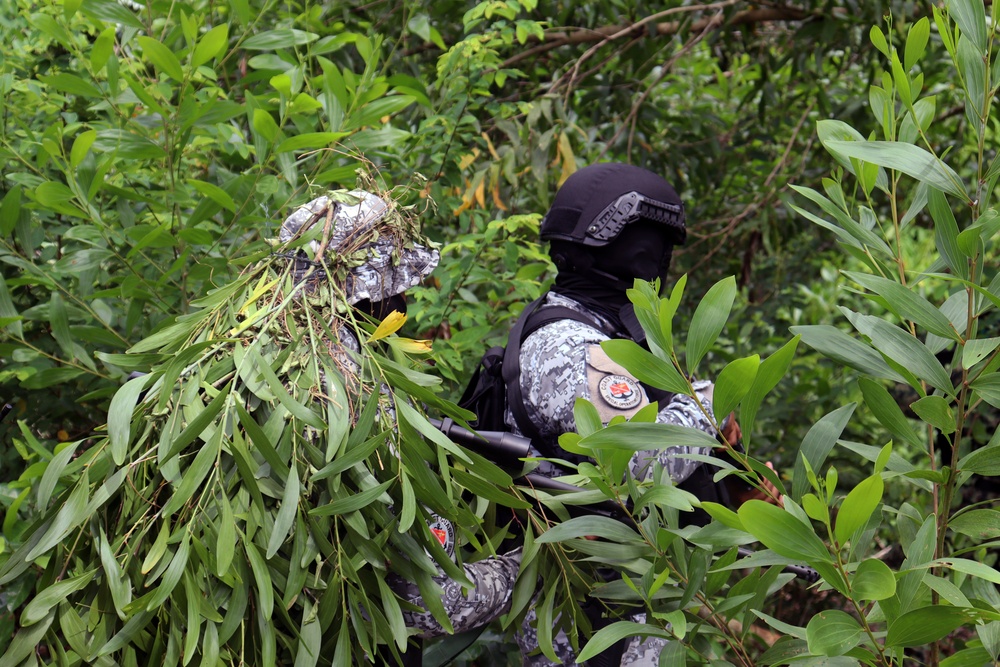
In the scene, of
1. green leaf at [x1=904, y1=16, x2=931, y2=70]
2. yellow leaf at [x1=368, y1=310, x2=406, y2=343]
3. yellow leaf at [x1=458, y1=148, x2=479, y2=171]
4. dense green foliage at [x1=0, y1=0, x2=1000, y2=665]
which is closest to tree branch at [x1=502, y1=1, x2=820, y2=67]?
dense green foliage at [x1=0, y1=0, x2=1000, y2=665]

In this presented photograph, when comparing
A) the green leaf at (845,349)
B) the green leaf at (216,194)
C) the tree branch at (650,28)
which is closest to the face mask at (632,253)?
the green leaf at (216,194)

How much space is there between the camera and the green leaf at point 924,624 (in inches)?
42.0

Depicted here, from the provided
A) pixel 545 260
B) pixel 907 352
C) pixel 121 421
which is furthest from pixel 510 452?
pixel 545 260

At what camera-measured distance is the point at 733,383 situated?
1.18 meters

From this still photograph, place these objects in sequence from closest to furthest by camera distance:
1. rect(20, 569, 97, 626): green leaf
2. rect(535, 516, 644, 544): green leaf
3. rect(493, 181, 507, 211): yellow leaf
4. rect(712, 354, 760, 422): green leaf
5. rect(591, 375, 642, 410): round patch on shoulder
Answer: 1. rect(712, 354, 760, 422): green leaf
2. rect(535, 516, 644, 544): green leaf
3. rect(20, 569, 97, 626): green leaf
4. rect(591, 375, 642, 410): round patch on shoulder
5. rect(493, 181, 507, 211): yellow leaf

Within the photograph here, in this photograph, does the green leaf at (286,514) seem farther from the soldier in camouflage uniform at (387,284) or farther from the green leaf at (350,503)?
the soldier in camouflage uniform at (387,284)

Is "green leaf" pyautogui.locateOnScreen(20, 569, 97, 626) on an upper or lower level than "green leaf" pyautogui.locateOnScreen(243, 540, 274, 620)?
lower

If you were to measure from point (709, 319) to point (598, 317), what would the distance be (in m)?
1.09

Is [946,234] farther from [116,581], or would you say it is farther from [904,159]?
[116,581]

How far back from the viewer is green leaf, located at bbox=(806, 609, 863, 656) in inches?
41.3

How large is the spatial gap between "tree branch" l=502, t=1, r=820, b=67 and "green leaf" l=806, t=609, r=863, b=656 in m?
3.24

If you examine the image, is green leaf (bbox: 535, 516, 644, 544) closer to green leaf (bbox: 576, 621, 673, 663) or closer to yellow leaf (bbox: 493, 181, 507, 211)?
green leaf (bbox: 576, 621, 673, 663)

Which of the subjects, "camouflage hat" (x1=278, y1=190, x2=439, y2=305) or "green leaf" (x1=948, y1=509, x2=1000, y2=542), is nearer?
"green leaf" (x1=948, y1=509, x2=1000, y2=542)

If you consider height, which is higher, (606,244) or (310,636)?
(606,244)
